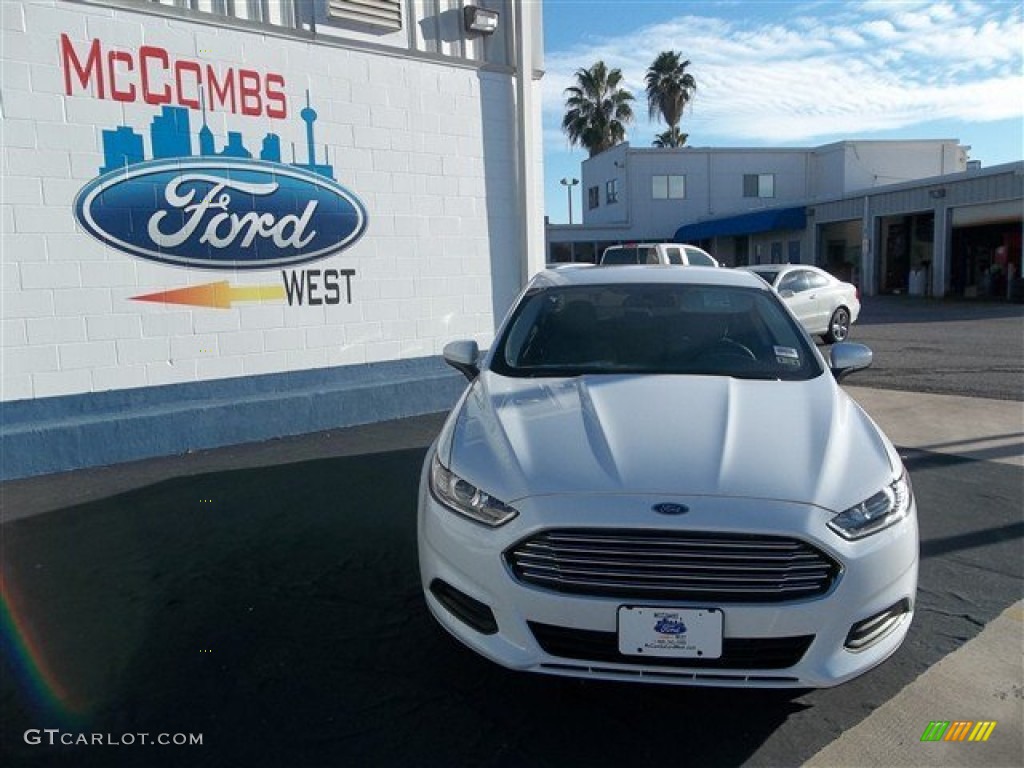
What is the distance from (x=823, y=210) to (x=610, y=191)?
13.4 metres

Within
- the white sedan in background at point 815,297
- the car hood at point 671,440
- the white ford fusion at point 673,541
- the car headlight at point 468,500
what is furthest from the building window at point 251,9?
the white sedan in background at point 815,297

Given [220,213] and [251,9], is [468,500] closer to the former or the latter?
[220,213]

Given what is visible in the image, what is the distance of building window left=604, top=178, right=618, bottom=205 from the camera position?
41156mm

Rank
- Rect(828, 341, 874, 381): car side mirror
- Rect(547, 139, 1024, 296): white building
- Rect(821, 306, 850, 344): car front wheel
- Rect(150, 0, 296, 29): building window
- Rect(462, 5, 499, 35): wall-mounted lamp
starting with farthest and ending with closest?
Rect(547, 139, 1024, 296): white building < Rect(821, 306, 850, 344): car front wheel < Rect(462, 5, 499, 35): wall-mounted lamp < Rect(150, 0, 296, 29): building window < Rect(828, 341, 874, 381): car side mirror

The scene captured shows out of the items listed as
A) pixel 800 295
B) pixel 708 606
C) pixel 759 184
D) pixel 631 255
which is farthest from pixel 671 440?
pixel 759 184

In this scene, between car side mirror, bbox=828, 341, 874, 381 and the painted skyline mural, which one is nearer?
car side mirror, bbox=828, 341, 874, 381

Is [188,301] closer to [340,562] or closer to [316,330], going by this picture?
[316,330]

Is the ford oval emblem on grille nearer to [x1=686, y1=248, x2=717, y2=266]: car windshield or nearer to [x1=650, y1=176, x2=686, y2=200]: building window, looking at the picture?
[x1=686, y1=248, x2=717, y2=266]: car windshield

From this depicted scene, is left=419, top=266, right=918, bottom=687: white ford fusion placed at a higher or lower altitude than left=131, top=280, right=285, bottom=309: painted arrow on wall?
lower

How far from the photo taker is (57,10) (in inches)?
223

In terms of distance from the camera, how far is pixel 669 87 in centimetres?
4853

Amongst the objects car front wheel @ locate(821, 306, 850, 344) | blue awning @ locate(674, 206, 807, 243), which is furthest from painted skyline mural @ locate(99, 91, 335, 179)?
blue awning @ locate(674, 206, 807, 243)

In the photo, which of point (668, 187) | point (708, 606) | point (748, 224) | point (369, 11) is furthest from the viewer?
point (668, 187)

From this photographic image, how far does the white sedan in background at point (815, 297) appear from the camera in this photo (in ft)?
43.8
